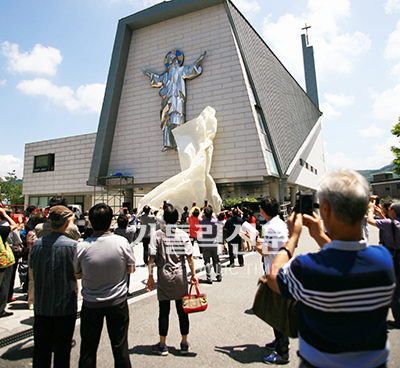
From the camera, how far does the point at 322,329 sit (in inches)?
54.2

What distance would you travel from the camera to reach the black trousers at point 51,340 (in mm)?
2770

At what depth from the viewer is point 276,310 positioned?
1.72 metres

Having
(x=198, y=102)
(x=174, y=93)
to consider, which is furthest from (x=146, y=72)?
(x=198, y=102)

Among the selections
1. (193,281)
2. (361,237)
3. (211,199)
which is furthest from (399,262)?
(211,199)

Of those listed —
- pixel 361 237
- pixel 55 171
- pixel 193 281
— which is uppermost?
pixel 55 171

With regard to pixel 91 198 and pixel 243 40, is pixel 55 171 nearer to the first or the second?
pixel 91 198

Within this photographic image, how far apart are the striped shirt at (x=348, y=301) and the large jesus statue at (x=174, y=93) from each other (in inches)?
826

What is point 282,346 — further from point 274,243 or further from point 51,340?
point 51,340

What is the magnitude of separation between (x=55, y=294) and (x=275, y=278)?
2387 millimetres

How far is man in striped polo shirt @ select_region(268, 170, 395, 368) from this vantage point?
1.32 m

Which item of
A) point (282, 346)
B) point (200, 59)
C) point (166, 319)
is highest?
point (200, 59)

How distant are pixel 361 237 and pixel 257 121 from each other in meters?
19.8

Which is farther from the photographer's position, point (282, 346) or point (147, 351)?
point (147, 351)

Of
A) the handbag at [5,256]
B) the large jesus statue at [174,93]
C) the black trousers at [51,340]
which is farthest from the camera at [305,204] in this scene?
the large jesus statue at [174,93]
